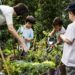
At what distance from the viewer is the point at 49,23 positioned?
56.1ft

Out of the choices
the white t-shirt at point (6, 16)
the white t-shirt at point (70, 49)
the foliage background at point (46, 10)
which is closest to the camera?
the white t-shirt at point (70, 49)

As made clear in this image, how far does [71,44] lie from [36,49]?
9.87 feet

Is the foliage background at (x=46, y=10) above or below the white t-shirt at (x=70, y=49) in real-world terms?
below

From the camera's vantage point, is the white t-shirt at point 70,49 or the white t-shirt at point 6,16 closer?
the white t-shirt at point 70,49

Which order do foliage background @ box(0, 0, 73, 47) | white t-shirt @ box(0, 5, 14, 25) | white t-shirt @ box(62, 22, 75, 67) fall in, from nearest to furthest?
white t-shirt @ box(62, 22, 75, 67) → white t-shirt @ box(0, 5, 14, 25) → foliage background @ box(0, 0, 73, 47)

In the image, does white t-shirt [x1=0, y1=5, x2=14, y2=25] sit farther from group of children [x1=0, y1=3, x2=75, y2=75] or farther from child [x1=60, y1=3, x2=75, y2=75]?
child [x1=60, y1=3, x2=75, y2=75]

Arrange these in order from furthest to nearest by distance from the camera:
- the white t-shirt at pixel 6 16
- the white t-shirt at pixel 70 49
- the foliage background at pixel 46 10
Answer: the foliage background at pixel 46 10, the white t-shirt at pixel 6 16, the white t-shirt at pixel 70 49

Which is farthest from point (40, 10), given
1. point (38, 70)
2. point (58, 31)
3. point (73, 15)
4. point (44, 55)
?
point (73, 15)

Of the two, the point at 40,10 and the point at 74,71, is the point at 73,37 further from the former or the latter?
the point at 40,10

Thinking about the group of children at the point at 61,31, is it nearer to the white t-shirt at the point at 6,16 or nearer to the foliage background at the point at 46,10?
the white t-shirt at the point at 6,16

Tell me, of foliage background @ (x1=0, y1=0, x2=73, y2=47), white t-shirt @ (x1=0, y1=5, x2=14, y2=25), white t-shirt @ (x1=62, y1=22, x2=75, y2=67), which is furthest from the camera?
foliage background @ (x1=0, y1=0, x2=73, y2=47)

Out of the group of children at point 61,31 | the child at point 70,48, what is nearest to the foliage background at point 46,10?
the group of children at point 61,31

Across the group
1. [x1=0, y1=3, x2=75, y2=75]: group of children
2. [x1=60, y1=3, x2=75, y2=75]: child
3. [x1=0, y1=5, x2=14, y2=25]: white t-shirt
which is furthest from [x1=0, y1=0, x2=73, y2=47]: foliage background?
[x1=60, y1=3, x2=75, y2=75]: child

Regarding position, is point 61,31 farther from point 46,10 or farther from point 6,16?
point 46,10
